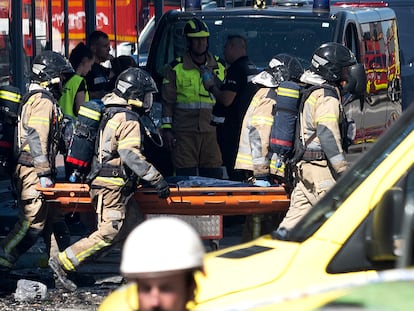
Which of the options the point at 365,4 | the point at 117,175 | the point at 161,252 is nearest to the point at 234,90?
the point at 117,175

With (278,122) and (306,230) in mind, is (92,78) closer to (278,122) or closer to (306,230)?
(278,122)

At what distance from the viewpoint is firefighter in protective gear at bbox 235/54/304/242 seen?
9.53 m

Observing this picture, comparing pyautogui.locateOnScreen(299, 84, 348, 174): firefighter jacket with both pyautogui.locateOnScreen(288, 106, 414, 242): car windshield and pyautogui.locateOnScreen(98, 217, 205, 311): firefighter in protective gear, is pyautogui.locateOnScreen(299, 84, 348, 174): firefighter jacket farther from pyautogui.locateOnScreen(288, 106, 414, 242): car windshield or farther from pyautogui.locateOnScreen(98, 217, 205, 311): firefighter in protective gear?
pyautogui.locateOnScreen(98, 217, 205, 311): firefighter in protective gear

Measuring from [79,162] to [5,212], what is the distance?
2746 millimetres

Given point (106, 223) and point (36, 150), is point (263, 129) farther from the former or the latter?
point (36, 150)

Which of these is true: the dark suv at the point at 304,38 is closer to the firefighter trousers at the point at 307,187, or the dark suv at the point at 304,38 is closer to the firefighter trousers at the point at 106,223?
the firefighter trousers at the point at 307,187

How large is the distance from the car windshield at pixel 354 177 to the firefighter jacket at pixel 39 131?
473 cm

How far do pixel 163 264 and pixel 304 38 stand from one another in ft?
28.5

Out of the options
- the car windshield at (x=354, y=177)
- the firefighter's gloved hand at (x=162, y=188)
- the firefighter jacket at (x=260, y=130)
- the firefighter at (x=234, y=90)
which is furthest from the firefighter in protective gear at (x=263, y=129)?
the car windshield at (x=354, y=177)

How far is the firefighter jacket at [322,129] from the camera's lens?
8547mm

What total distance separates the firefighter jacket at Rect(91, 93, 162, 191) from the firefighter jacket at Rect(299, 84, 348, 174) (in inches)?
44.1

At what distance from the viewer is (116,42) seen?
1683 cm

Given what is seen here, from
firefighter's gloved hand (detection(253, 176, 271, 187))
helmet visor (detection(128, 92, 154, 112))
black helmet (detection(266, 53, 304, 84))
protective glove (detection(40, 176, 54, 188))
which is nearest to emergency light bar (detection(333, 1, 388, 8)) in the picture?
black helmet (detection(266, 53, 304, 84))

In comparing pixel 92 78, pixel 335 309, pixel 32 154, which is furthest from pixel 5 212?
pixel 335 309
